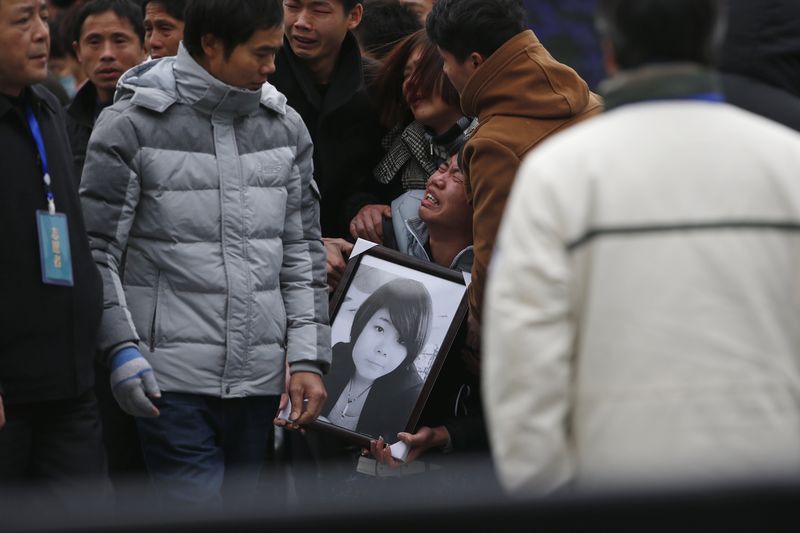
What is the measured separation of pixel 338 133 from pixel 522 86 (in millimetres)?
1087

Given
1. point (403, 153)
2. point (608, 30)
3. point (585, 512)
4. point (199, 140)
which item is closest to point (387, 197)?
point (403, 153)

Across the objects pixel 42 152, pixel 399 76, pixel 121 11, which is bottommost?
pixel 121 11

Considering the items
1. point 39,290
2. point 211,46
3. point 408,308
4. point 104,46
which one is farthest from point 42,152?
point 104,46

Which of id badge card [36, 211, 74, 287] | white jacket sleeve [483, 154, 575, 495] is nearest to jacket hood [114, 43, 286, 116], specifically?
id badge card [36, 211, 74, 287]

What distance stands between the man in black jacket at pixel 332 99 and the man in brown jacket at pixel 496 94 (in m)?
0.77

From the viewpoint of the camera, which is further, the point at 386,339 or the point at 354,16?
the point at 354,16

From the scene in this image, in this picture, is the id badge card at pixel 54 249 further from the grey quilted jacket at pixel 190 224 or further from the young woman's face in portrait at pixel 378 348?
the young woman's face in portrait at pixel 378 348

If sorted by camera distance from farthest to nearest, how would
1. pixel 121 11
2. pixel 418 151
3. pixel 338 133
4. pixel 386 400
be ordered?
1. pixel 121 11
2. pixel 338 133
3. pixel 418 151
4. pixel 386 400

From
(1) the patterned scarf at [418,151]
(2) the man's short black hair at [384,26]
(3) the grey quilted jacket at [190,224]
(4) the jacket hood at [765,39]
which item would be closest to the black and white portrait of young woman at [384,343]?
(1) the patterned scarf at [418,151]

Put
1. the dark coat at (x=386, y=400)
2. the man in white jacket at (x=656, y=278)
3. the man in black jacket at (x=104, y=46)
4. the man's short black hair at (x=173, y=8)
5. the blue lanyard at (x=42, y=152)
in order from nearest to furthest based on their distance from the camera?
the man in white jacket at (x=656, y=278)
the blue lanyard at (x=42, y=152)
the dark coat at (x=386, y=400)
the man's short black hair at (x=173, y=8)
the man in black jacket at (x=104, y=46)

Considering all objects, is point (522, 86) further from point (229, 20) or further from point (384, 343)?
point (384, 343)

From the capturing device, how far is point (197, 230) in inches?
165

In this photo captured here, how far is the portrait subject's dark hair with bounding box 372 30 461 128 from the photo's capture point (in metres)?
5.04

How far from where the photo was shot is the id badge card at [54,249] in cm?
367
